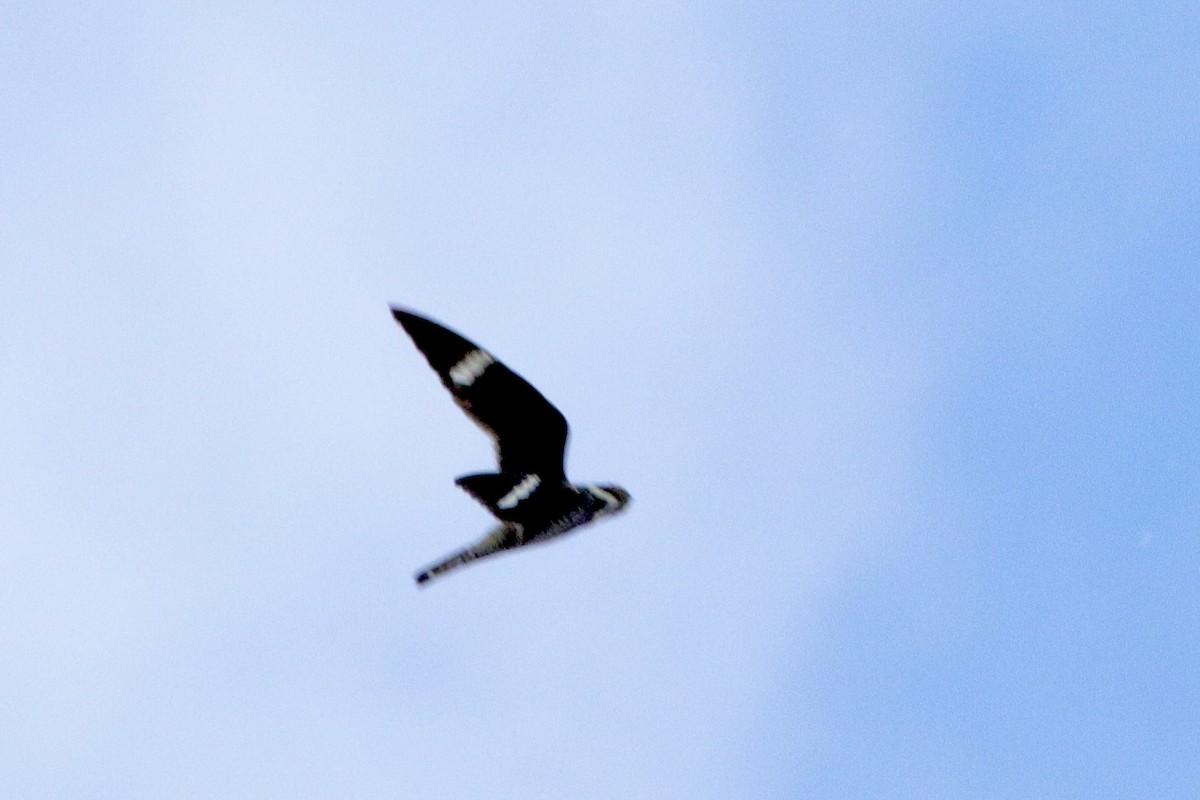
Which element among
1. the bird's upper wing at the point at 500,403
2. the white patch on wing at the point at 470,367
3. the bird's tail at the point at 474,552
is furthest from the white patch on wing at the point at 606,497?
the white patch on wing at the point at 470,367

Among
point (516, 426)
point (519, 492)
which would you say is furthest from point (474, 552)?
point (516, 426)

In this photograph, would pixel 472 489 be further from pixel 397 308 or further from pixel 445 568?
pixel 397 308

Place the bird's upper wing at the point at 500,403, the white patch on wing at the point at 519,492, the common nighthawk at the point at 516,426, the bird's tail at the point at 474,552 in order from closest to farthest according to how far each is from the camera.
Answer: the bird's tail at the point at 474,552 → the white patch on wing at the point at 519,492 → the common nighthawk at the point at 516,426 → the bird's upper wing at the point at 500,403

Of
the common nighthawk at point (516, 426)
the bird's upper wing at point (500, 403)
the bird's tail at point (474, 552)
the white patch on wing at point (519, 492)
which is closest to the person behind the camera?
the bird's tail at point (474, 552)

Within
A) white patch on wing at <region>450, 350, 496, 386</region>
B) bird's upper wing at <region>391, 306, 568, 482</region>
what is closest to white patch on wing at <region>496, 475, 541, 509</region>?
bird's upper wing at <region>391, 306, 568, 482</region>

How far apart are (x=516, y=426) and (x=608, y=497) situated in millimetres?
1400

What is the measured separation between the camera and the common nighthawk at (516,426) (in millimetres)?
12500

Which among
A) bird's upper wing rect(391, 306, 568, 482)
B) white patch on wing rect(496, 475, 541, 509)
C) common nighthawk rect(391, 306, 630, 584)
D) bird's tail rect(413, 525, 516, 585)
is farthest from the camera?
bird's upper wing rect(391, 306, 568, 482)

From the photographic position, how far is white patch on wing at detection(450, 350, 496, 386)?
12.8m

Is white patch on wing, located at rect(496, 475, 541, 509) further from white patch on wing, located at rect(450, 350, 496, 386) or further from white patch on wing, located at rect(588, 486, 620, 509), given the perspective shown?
white patch on wing, located at rect(450, 350, 496, 386)

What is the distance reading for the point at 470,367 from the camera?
12812 millimetres

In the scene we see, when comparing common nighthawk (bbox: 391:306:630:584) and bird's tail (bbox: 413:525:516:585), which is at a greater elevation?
common nighthawk (bbox: 391:306:630:584)

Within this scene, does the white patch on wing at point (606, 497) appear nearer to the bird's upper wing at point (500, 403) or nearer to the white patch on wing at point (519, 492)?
the bird's upper wing at point (500, 403)

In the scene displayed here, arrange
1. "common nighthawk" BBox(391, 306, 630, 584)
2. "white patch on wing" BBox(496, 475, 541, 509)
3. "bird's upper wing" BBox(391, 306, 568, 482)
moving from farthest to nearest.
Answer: "bird's upper wing" BBox(391, 306, 568, 482) → "common nighthawk" BBox(391, 306, 630, 584) → "white patch on wing" BBox(496, 475, 541, 509)
